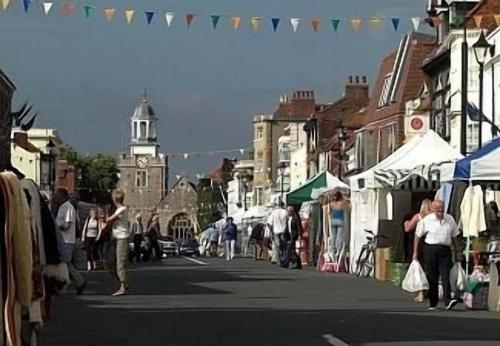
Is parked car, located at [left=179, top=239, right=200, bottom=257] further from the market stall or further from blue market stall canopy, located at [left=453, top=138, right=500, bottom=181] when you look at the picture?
blue market stall canopy, located at [left=453, top=138, right=500, bottom=181]

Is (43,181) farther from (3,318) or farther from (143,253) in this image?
(3,318)

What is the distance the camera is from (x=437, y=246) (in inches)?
900

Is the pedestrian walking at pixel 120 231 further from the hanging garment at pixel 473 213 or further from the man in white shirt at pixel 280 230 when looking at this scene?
the man in white shirt at pixel 280 230

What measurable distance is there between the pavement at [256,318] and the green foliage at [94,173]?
107 m

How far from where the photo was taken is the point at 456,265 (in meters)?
24.1

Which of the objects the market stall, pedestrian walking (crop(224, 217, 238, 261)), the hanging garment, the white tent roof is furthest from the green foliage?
the hanging garment

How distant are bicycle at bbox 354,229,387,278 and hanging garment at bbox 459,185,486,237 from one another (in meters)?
9.45

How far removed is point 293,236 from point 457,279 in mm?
18559

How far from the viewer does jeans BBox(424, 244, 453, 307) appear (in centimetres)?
2281

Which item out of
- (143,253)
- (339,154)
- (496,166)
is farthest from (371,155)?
(496,166)

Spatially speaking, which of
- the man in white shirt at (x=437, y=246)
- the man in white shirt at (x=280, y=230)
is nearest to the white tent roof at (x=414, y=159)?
the man in white shirt at (x=437, y=246)

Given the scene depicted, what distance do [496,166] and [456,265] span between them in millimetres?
1836

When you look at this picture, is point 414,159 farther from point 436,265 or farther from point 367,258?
point 436,265

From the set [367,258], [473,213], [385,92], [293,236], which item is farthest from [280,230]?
[385,92]
